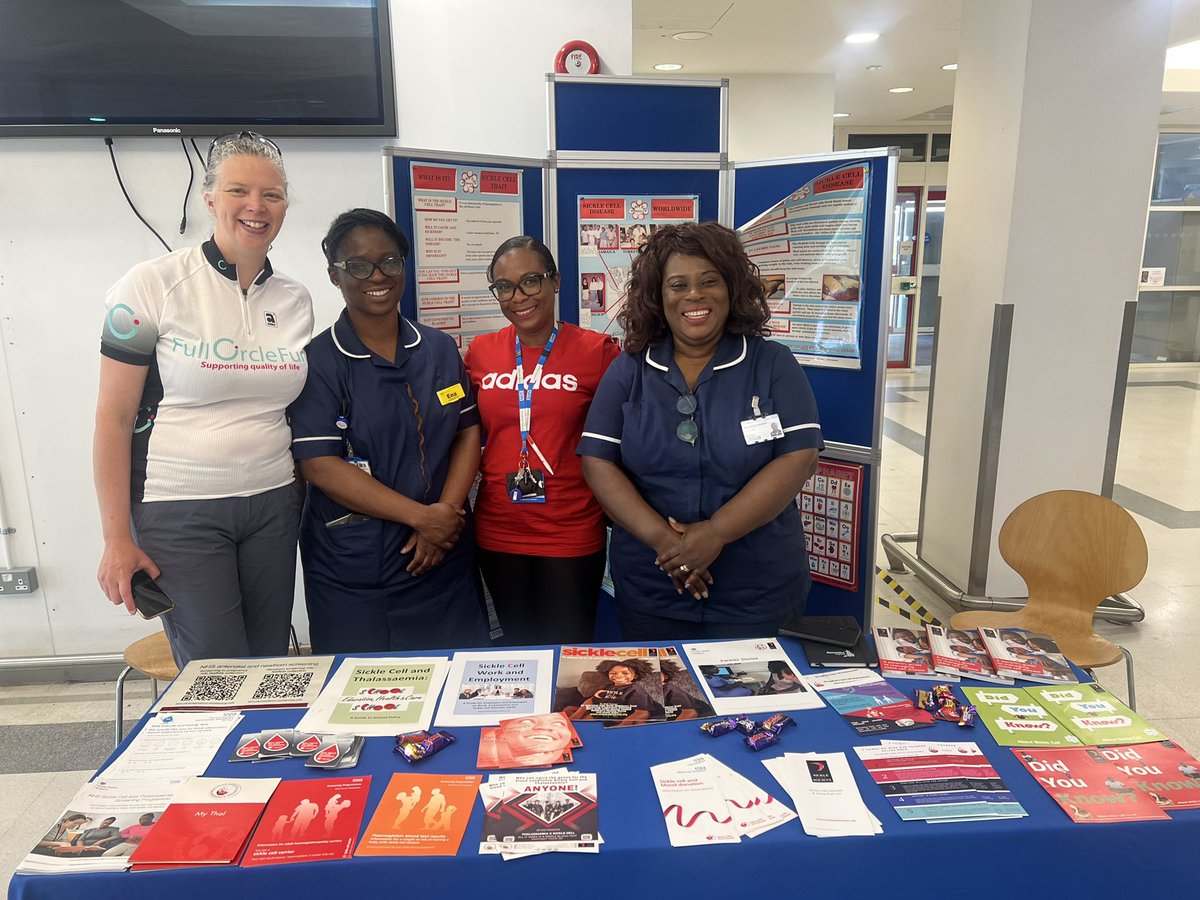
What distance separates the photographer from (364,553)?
7.03 ft

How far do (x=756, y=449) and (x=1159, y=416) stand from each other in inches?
306

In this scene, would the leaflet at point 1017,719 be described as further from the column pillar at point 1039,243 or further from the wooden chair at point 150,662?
the column pillar at point 1039,243

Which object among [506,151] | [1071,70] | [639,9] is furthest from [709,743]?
[639,9]

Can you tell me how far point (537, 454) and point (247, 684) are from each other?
37.7 inches

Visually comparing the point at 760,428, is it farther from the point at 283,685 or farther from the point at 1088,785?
the point at 283,685

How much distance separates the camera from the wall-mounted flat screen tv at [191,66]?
286 cm

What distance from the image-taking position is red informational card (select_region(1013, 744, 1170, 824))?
4.14 ft

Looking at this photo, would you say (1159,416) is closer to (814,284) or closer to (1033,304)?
(1033,304)

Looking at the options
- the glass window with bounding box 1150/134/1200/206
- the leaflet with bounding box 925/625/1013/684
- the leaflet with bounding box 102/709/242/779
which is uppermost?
the glass window with bounding box 1150/134/1200/206

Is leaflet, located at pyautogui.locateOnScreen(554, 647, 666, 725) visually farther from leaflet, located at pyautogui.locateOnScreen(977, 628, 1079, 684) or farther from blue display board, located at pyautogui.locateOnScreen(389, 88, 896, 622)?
blue display board, located at pyautogui.locateOnScreen(389, 88, 896, 622)

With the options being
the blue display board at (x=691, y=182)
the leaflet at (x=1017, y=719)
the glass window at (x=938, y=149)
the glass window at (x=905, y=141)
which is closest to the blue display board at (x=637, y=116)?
the blue display board at (x=691, y=182)

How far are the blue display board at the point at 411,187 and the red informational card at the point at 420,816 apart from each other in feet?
5.50

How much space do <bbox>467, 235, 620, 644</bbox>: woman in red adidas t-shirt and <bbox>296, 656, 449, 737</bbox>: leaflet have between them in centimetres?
60

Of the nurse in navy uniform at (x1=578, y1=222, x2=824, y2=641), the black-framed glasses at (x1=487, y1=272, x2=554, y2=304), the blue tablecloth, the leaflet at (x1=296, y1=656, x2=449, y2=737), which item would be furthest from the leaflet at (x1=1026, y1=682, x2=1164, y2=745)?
the black-framed glasses at (x1=487, y1=272, x2=554, y2=304)
